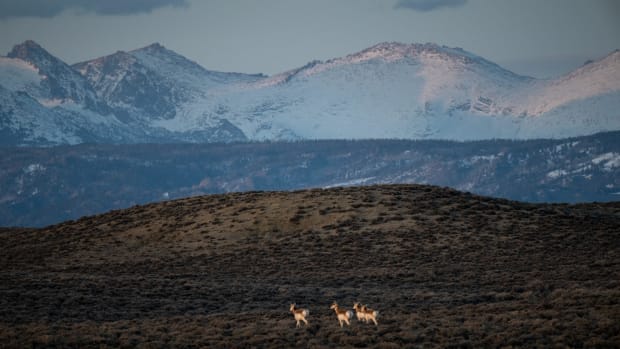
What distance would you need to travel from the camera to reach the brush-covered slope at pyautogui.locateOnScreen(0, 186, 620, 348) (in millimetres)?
36938

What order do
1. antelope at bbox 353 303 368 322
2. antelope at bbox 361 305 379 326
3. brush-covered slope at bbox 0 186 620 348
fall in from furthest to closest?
antelope at bbox 353 303 368 322 → antelope at bbox 361 305 379 326 → brush-covered slope at bbox 0 186 620 348

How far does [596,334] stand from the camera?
1353 inches

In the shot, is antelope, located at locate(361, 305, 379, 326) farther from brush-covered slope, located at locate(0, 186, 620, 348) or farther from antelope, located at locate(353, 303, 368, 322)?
brush-covered slope, located at locate(0, 186, 620, 348)

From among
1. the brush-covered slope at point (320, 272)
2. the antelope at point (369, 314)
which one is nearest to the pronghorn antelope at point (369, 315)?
the antelope at point (369, 314)

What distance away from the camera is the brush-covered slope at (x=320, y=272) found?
36.9 m

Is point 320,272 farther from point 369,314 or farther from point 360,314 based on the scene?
point 369,314

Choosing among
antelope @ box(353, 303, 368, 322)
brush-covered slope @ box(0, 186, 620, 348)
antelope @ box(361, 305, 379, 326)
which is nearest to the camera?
brush-covered slope @ box(0, 186, 620, 348)

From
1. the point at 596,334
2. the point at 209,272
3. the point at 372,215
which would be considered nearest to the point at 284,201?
the point at 372,215

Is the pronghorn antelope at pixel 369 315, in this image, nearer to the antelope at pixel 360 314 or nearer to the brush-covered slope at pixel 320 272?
the antelope at pixel 360 314

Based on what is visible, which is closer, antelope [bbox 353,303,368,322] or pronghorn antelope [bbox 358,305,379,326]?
pronghorn antelope [bbox 358,305,379,326]

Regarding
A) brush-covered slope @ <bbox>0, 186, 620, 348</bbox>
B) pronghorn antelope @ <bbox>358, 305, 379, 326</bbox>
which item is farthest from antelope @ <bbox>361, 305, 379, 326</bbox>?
brush-covered slope @ <bbox>0, 186, 620, 348</bbox>

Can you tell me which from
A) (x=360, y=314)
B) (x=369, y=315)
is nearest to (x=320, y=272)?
(x=360, y=314)

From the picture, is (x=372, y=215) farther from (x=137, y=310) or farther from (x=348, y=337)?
(x=348, y=337)

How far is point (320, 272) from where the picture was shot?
58.5 meters
